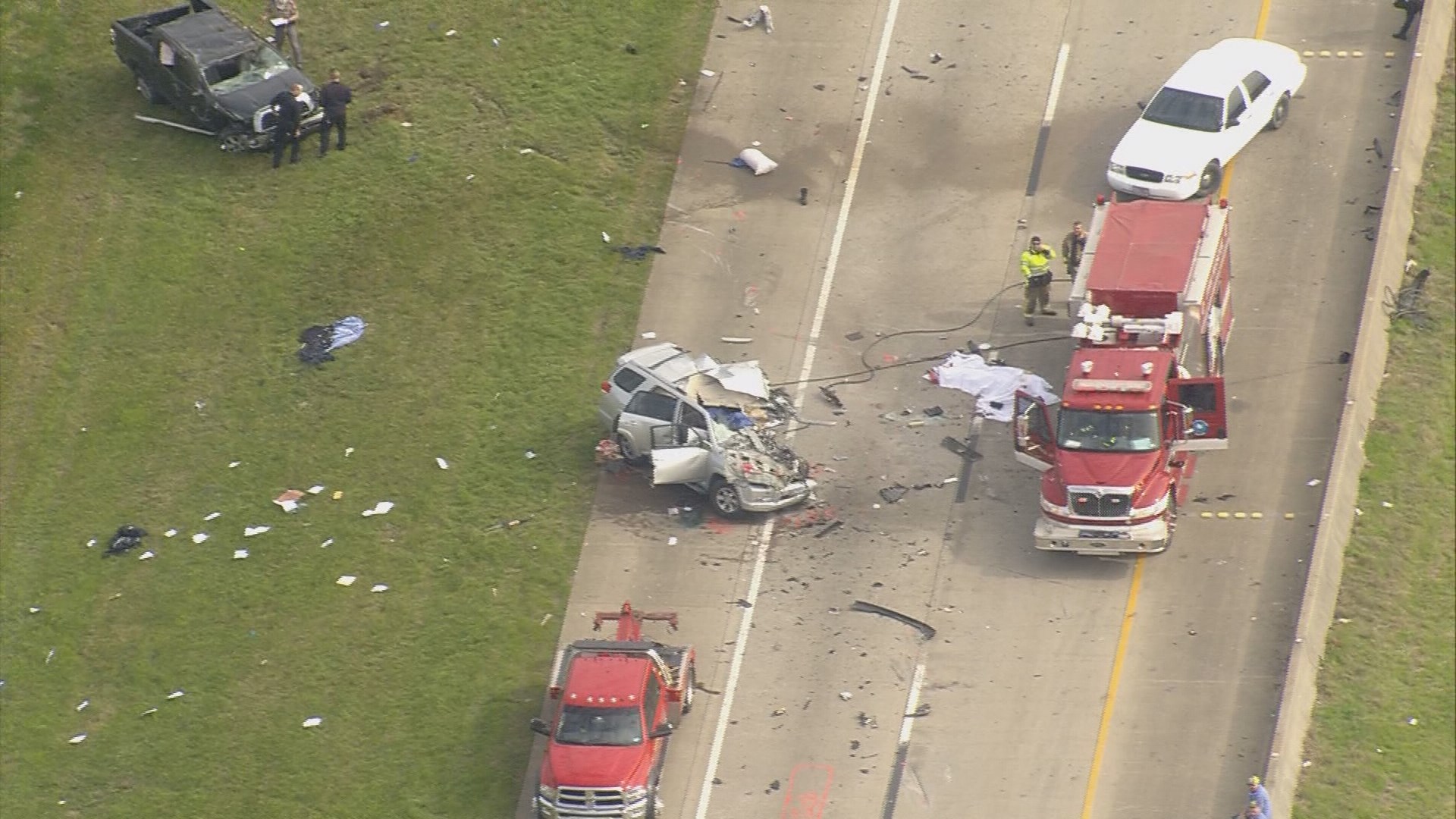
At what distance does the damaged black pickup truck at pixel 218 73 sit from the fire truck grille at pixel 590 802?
693 inches

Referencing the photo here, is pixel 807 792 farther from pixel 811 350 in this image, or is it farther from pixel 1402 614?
pixel 1402 614

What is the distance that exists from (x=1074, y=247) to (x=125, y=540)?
16.8 metres

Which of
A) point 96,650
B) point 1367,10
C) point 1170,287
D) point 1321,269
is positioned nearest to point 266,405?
point 96,650

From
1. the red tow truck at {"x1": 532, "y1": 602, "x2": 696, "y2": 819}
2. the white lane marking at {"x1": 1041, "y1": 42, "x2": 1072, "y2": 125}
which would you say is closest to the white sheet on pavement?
the white lane marking at {"x1": 1041, "y1": 42, "x2": 1072, "y2": 125}

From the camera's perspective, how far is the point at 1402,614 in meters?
38.6

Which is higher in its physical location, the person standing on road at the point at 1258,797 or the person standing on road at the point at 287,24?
the person standing on road at the point at 287,24

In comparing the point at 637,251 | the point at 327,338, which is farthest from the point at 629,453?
the point at 327,338

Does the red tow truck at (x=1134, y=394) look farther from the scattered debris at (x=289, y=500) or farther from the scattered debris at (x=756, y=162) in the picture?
the scattered debris at (x=289, y=500)

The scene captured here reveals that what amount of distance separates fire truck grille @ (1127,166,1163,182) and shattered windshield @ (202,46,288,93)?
53.4 ft

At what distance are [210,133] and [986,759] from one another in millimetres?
21004

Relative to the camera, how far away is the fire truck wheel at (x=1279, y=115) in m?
45.3

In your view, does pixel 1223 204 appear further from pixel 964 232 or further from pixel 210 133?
pixel 210 133

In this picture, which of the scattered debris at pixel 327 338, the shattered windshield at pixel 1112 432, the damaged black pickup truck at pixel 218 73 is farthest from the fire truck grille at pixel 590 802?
the damaged black pickup truck at pixel 218 73

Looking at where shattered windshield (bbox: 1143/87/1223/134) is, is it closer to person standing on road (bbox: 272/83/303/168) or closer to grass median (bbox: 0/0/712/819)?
grass median (bbox: 0/0/712/819)
